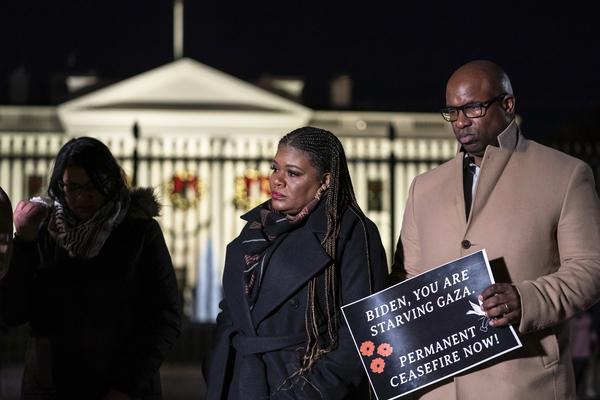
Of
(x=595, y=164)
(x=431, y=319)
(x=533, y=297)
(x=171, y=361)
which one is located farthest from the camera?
(x=171, y=361)

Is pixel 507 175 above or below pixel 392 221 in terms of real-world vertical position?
above

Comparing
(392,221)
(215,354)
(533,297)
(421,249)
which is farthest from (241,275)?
(392,221)

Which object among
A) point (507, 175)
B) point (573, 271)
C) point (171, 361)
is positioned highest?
point (507, 175)

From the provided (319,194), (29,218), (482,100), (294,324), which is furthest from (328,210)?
(29,218)

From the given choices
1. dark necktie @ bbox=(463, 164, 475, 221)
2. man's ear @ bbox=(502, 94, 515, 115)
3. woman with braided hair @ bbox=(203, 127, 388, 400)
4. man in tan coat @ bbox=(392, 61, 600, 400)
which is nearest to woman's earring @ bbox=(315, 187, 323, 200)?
woman with braided hair @ bbox=(203, 127, 388, 400)

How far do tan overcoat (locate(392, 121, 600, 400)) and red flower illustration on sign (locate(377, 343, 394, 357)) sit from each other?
260 mm

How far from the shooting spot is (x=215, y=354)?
6.68 ft

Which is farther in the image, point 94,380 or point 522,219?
point 94,380

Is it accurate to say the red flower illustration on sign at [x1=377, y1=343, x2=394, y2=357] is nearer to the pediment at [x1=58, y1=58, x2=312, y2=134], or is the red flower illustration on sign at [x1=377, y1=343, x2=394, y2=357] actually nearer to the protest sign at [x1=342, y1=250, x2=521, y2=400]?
the protest sign at [x1=342, y1=250, x2=521, y2=400]

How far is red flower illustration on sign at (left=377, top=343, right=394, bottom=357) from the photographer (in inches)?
72.1

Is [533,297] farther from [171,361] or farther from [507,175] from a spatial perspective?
[171,361]

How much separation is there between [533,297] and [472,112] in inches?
24.4

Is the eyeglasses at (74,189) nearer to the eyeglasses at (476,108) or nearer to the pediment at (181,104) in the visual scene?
the eyeglasses at (476,108)

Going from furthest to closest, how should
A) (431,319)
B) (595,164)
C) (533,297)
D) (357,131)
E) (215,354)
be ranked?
(357,131) → (595,164) → (215,354) → (431,319) → (533,297)
